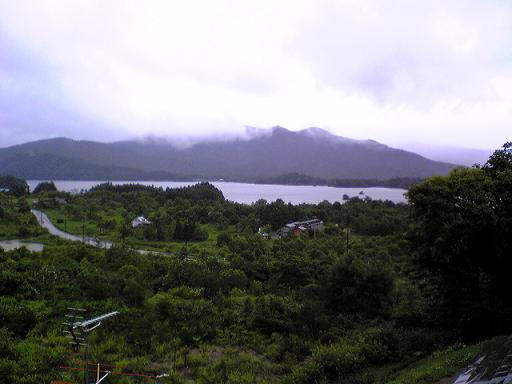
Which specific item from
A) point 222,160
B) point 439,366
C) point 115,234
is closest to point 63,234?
point 115,234

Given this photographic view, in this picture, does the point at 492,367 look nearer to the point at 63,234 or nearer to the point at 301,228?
the point at 301,228

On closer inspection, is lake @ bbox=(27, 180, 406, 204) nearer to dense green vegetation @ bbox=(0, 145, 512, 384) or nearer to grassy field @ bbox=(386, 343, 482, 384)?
dense green vegetation @ bbox=(0, 145, 512, 384)

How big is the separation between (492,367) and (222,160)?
176 m

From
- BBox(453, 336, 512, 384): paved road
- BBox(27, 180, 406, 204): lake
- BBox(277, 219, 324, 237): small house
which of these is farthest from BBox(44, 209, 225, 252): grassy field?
BBox(453, 336, 512, 384): paved road

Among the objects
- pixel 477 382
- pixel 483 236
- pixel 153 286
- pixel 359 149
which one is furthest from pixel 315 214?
pixel 359 149

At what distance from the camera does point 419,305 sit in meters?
10.8

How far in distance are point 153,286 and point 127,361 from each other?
8075 mm

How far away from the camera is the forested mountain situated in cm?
13538

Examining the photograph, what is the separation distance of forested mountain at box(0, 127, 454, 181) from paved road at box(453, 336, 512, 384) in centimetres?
11168

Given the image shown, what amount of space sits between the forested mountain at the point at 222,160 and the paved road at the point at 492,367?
366ft

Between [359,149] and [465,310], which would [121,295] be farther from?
[359,149]

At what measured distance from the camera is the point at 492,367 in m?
4.22

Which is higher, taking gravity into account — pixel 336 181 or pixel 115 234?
pixel 336 181

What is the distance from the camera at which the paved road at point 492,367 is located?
3821 millimetres
